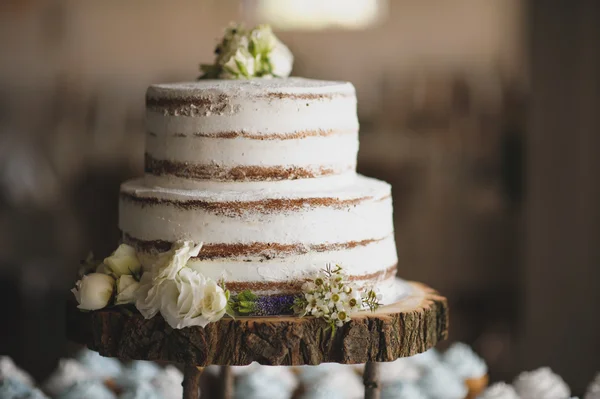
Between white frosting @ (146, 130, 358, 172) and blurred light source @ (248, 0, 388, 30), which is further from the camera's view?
blurred light source @ (248, 0, 388, 30)

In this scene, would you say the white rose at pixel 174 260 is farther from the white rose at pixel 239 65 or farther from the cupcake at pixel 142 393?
the cupcake at pixel 142 393

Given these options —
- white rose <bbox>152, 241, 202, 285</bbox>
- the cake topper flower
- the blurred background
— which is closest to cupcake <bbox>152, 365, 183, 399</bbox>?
white rose <bbox>152, 241, 202, 285</bbox>

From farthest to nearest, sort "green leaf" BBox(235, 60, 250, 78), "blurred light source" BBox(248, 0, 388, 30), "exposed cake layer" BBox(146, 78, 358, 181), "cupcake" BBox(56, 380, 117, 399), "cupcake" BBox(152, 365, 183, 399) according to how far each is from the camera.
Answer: "blurred light source" BBox(248, 0, 388, 30)
"cupcake" BBox(152, 365, 183, 399)
"cupcake" BBox(56, 380, 117, 399)
"green leaf" BBox(235, 60, 250, 78)
"exposed cake layer" BBox(146, 78, 358, 181)

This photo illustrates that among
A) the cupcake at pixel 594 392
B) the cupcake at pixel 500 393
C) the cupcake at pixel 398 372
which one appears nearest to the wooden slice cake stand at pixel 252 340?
the cupcake at pixel 500 393

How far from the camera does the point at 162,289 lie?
1.61 meters

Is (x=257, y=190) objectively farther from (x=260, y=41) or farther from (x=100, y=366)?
(x=100, y=366)

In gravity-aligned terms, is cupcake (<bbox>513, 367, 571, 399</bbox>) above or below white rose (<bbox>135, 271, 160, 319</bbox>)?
below

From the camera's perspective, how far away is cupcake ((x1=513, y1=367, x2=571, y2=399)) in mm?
2240

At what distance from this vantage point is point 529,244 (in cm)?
427

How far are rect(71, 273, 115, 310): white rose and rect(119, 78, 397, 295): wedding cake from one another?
10 cm

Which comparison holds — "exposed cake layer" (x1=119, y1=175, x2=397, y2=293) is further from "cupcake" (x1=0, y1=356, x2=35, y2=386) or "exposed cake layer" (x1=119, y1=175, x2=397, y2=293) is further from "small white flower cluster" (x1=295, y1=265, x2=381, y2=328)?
"cupcake" (x1=0, y1=356, x2=35, y2=386)

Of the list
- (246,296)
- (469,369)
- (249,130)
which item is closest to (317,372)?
(469,369)

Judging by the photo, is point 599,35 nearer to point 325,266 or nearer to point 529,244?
point 529,244

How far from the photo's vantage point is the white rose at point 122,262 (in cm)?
172
